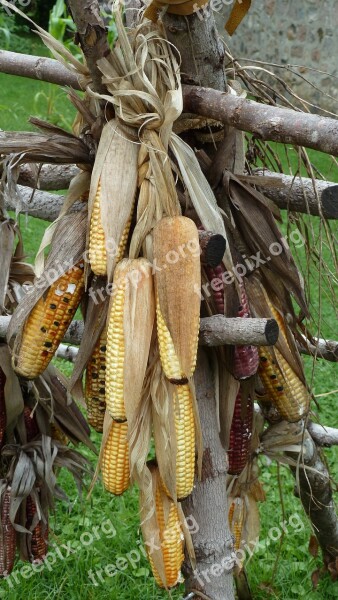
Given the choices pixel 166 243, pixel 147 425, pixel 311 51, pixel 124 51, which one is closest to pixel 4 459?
pixel 147 425

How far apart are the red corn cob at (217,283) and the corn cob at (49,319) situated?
0.68ft

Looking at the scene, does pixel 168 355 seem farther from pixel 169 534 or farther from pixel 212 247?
pixel 169 534

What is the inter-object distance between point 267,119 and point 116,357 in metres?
0.41

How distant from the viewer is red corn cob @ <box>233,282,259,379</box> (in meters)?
1.33

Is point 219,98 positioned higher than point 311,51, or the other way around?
point 311,51

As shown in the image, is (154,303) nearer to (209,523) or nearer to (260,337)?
(260,337)

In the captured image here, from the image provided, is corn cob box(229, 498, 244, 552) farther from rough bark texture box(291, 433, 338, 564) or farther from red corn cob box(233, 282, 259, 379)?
red corn cob box(233, 282, 259, 379)

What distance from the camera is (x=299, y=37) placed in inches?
303

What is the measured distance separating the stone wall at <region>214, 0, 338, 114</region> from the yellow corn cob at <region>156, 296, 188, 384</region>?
21.4 feet

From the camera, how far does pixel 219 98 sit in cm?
124

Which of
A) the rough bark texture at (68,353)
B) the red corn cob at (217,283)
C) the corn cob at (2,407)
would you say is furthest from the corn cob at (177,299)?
the rough bark texture at (68,353)

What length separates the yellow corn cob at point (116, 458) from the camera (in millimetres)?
1265

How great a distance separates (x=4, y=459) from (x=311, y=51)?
6.60m

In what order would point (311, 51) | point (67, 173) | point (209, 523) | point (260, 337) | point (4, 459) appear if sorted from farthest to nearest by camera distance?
point (311, 51)
point (4, 459)
point (67, 173)
point (209, 523)
point (260, 337)
